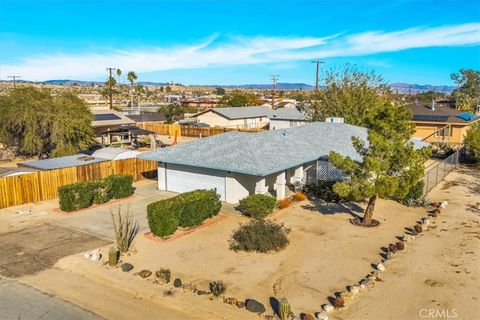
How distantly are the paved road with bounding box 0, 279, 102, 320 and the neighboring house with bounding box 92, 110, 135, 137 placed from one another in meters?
33.8

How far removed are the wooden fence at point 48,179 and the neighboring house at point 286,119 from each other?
3263 cm

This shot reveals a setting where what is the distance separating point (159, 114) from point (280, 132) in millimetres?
51042

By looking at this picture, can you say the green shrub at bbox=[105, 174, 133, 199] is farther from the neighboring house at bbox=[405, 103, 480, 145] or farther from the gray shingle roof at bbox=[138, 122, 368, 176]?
the neighboring house at bbox=[405, 103, 480, 145]

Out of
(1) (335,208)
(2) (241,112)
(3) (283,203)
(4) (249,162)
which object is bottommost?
(1) (335,208)

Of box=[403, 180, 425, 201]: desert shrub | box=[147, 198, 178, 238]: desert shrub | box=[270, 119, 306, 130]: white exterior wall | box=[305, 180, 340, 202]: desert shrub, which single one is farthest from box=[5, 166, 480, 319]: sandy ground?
box=[270, 119, 306, 130]: white exterior wall

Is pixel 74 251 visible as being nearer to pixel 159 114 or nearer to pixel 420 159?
pixel 420 159

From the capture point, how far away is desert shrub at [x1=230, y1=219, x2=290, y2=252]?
16.5 metres

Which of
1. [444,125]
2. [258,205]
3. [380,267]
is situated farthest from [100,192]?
[444,125]

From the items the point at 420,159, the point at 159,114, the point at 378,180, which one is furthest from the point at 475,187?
the point at 159,114

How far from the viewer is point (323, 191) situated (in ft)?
79.0

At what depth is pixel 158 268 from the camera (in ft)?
49.5

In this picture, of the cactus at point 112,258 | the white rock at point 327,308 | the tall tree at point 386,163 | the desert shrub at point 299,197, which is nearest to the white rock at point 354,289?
the white rock at point 327,308

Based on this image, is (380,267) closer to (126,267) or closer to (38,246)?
(126,267)

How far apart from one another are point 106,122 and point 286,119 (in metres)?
25.6
